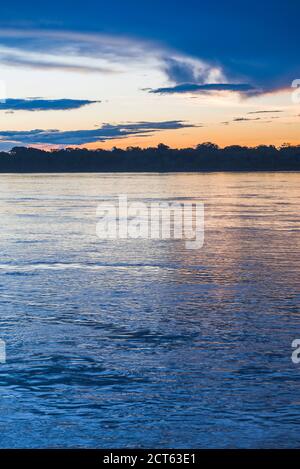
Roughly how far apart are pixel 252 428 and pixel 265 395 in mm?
829

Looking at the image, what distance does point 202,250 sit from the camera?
1798 centimetres

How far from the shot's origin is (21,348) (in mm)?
8406

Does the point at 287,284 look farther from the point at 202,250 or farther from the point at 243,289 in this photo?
the point at 202,250

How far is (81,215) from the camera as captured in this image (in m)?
31.2

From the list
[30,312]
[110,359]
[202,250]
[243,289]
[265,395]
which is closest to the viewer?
[265,395]

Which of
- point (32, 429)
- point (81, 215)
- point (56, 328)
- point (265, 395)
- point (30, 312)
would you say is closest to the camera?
point (32, 429)

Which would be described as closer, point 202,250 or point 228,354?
point 228,354

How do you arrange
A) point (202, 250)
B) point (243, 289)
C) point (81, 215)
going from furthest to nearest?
point (81, 215) → point (202, 250) → point (243, 289)

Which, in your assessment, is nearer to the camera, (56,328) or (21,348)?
(21,348)

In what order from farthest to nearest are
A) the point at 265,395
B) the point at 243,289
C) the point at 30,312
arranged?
→ the point at 243,289
the point at 30,312
the point at 265,395

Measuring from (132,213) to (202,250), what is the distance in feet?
49.9
